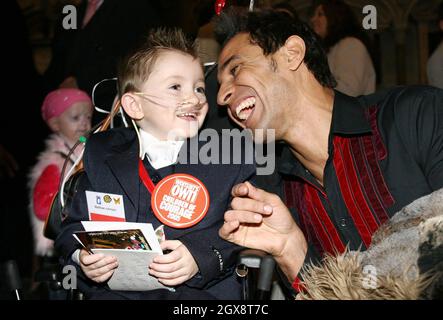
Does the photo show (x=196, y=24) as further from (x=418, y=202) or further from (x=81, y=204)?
(x=418, y=202)

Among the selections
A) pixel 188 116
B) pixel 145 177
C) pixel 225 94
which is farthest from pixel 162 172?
pixel 225 94

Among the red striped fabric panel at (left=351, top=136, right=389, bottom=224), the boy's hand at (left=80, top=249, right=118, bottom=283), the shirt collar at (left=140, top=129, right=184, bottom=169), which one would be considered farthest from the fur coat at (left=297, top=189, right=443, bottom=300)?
the shirt collar at (left=140, top=129, right=184, bottom=169)

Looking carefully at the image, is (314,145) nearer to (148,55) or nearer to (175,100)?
(175,100)

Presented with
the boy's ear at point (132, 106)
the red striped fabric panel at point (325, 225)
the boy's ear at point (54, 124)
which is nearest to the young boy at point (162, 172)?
the boy's ear at point (132, 106)

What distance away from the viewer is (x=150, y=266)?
2225mm

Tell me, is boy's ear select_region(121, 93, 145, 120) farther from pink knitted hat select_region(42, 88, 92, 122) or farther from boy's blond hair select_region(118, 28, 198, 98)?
pink knitted hat select_region(42, 88, 92, 122)

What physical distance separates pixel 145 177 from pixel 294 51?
30.4 inches

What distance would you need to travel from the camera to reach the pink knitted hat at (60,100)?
3.62 metres

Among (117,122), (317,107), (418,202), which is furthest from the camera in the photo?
(117,122)

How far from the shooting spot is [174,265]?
2.21 meters

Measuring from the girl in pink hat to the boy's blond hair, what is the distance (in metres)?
0.98

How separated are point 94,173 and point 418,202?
46.7 inches

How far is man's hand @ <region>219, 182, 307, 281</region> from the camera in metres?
2.26
